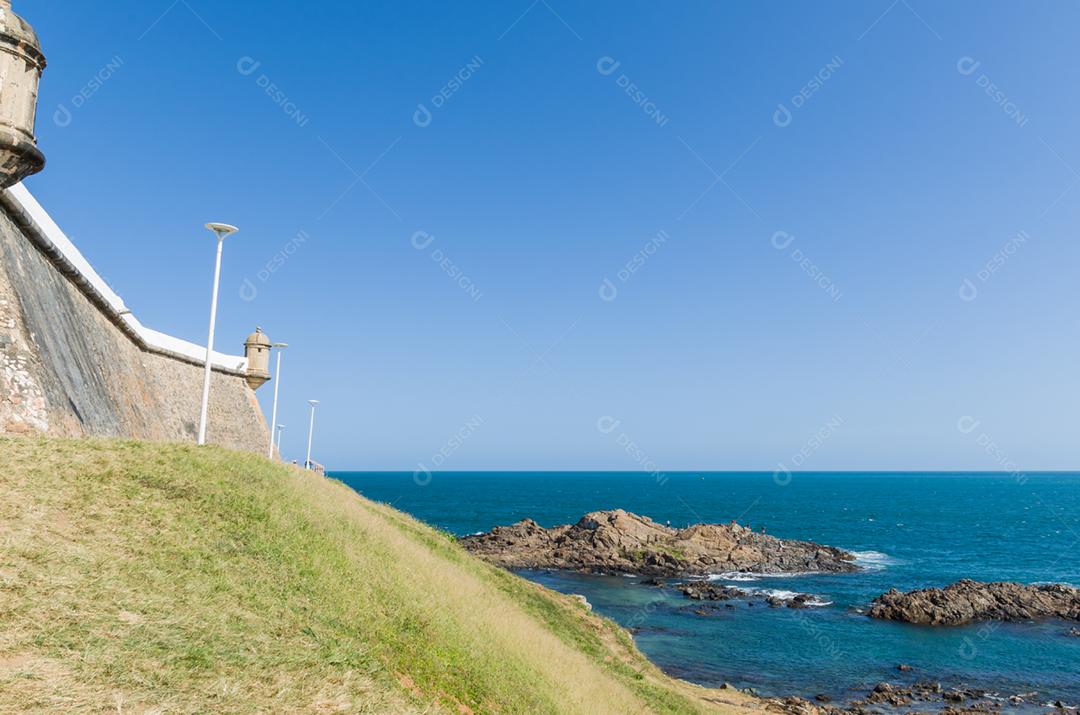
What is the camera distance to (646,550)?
6162cm

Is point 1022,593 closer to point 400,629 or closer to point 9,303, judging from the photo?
point 400,629

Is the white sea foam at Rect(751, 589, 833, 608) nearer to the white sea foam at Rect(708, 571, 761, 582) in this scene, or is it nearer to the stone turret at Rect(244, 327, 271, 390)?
the white sea foam at Rect(708, 571, 761, 582)

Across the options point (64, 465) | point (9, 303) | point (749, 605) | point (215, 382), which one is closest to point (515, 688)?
point (64, 465)

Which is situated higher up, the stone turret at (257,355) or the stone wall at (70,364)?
the stone turret at (257,355)

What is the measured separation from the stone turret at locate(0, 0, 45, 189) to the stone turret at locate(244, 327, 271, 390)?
80.8 ft

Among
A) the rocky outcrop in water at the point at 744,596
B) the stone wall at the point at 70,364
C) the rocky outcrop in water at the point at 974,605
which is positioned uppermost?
the stone wall at the point at 70,364

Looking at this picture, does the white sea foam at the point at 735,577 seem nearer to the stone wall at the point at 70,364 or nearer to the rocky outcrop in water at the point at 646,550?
the rocky outcrop in water at the point at 646,550

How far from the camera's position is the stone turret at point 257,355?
38219mm

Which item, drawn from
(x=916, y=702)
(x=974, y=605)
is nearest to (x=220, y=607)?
(x=916, y=702)

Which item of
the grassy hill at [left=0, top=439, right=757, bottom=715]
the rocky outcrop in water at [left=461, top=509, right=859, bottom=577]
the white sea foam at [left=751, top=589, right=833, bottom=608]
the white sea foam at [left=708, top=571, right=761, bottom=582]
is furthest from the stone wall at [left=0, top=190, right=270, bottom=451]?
the white sea foam at [left=708, top=571, right=761, bottom=582]

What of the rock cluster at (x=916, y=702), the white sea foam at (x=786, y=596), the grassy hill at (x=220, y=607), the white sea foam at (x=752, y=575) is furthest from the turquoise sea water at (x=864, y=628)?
the grassy hill at (x=220, y=607)

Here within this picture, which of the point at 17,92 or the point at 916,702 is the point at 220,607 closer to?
the point at 17,92

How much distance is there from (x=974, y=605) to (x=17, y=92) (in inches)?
2206

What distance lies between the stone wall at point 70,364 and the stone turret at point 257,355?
24.9ft
